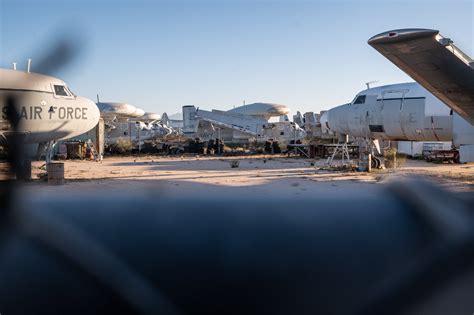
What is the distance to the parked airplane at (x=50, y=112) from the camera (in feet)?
32.9

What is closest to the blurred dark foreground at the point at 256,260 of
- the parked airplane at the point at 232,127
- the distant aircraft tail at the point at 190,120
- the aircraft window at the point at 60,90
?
the aircraft window at the point at 60,90

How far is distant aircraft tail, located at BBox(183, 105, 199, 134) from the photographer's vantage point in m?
36.9

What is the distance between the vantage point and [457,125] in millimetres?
11594

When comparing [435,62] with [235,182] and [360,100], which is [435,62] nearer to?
[235,182]

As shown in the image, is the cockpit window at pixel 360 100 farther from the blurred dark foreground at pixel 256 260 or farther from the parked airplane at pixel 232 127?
the parked airplane at pixel 232 127

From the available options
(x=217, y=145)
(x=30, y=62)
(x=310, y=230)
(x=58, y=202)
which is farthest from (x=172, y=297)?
(x=217, y=145)

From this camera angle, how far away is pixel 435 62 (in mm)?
8453

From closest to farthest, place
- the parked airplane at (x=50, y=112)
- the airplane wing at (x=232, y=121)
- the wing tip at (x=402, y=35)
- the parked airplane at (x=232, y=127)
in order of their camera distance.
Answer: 1. the wing tip at (x=402, y=35)
2. the parked airplane at (x=50, y=112)
3. the parked airplane at (x=232, y=127)
4. the airplane wing at (x=232, y=121)

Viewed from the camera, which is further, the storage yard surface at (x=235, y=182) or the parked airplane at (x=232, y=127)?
the parked airplane at (x=232, y=127)

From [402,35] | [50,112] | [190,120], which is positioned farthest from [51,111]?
[190,120]

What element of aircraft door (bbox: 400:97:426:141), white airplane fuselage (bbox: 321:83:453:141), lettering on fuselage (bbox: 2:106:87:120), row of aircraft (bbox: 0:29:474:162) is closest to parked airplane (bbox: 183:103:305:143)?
row of aircraft (bbox: 0:29:474:162)

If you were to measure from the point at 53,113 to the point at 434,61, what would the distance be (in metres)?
9.94

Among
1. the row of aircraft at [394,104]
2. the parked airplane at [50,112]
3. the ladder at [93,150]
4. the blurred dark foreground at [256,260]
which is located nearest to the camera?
the blurred dark foreground at [256,260]

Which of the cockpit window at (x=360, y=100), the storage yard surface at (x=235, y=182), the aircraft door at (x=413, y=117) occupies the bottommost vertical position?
the storage yard surface at (x=235, y=182)
